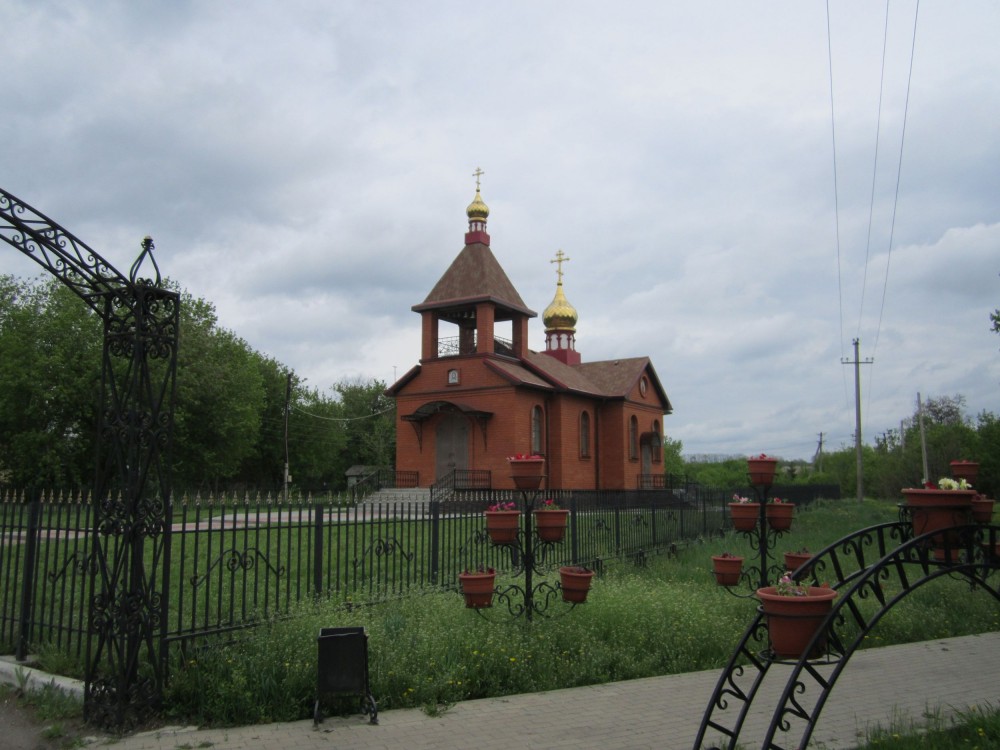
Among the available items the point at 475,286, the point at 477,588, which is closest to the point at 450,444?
the point at 475,286

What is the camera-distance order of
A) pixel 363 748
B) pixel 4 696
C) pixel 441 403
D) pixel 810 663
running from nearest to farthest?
pixel 810 663, pixel 363 748, pixel 4 696, pixel 441 403

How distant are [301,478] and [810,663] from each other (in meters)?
51.7

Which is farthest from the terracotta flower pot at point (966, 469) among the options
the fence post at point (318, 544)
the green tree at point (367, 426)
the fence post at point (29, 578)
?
the green tree at point (367, 426)

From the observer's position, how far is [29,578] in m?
6.89

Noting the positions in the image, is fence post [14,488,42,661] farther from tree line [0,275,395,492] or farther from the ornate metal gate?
tree line [0,275,395,492]

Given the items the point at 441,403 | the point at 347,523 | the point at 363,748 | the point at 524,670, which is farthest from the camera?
the point at 441,403

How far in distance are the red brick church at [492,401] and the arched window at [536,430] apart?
0.12 feet

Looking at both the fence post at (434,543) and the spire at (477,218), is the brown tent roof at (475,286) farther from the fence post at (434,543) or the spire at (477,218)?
the fence post at (434,543)

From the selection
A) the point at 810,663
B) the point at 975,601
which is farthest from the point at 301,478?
the point at 810,663

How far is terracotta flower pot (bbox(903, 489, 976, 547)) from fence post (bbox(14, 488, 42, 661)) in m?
7.05

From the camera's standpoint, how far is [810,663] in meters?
3.95

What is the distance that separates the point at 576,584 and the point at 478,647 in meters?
1.17

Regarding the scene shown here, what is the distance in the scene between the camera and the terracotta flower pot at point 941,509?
14.5 ft

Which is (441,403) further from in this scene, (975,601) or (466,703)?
(466,703)
